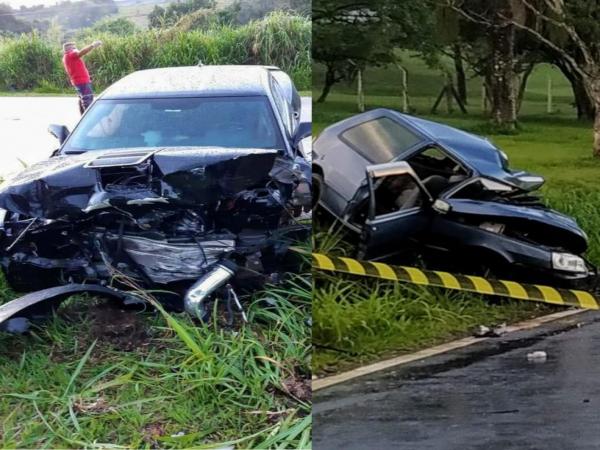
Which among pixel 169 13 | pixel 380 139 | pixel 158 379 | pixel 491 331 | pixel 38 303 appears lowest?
pixel 158 379

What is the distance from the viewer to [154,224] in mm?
2041

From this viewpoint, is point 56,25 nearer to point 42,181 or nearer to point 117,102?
point 117,102

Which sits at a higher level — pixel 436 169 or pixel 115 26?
pixel 115 26

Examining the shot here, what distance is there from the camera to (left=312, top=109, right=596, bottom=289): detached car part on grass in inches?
78.3

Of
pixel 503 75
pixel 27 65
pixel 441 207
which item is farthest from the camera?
pixel 27 65

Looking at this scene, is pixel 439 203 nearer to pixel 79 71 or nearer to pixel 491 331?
pixel 491 331

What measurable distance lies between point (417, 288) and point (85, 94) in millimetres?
1221

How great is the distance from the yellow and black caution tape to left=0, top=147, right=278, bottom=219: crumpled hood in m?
0.33

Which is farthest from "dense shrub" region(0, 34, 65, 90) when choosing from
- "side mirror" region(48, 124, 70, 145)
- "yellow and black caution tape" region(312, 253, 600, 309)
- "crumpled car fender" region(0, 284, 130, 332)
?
"yellow and black caution tape" region(312, 253, 600, 309)

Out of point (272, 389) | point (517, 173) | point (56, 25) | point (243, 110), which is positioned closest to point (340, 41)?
point (243, 110)

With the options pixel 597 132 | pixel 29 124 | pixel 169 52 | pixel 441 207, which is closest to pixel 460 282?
pixel 441 207

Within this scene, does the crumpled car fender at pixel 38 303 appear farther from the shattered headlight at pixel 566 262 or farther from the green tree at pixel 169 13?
the shattered headlight at pixel 566 262

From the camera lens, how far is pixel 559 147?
2.08 metres

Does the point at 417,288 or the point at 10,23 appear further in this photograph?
the point at 10,23
